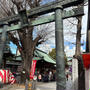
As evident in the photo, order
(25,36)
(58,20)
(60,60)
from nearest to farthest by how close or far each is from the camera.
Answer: (60,60), (58,20), (25,36)

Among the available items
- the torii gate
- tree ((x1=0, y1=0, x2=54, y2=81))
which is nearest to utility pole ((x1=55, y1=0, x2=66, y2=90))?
the torii gate

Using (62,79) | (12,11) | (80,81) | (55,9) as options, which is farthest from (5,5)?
(62,79)

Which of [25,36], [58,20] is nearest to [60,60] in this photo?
[58,20]

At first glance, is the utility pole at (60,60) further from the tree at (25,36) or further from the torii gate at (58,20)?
the tree at (25,36)

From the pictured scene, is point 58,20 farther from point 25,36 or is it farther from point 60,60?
point 25,36

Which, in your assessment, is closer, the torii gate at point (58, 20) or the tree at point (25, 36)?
the torii gate at point (58, 20)

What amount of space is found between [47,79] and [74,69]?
8621 millimetres

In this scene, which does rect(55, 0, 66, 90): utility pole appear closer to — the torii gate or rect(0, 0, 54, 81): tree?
the torii gate

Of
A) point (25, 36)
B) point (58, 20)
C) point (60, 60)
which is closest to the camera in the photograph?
point (60, 60)

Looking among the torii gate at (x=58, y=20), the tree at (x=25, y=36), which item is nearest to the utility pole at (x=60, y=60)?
the torii gate at (x=58, y=20)

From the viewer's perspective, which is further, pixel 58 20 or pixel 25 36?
pixel 25 36

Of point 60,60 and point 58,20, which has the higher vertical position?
point 58,20

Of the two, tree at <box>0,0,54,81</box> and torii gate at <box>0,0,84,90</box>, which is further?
tree at <box>0,0,54,81</box>

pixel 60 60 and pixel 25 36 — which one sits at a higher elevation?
pixel 25 36
